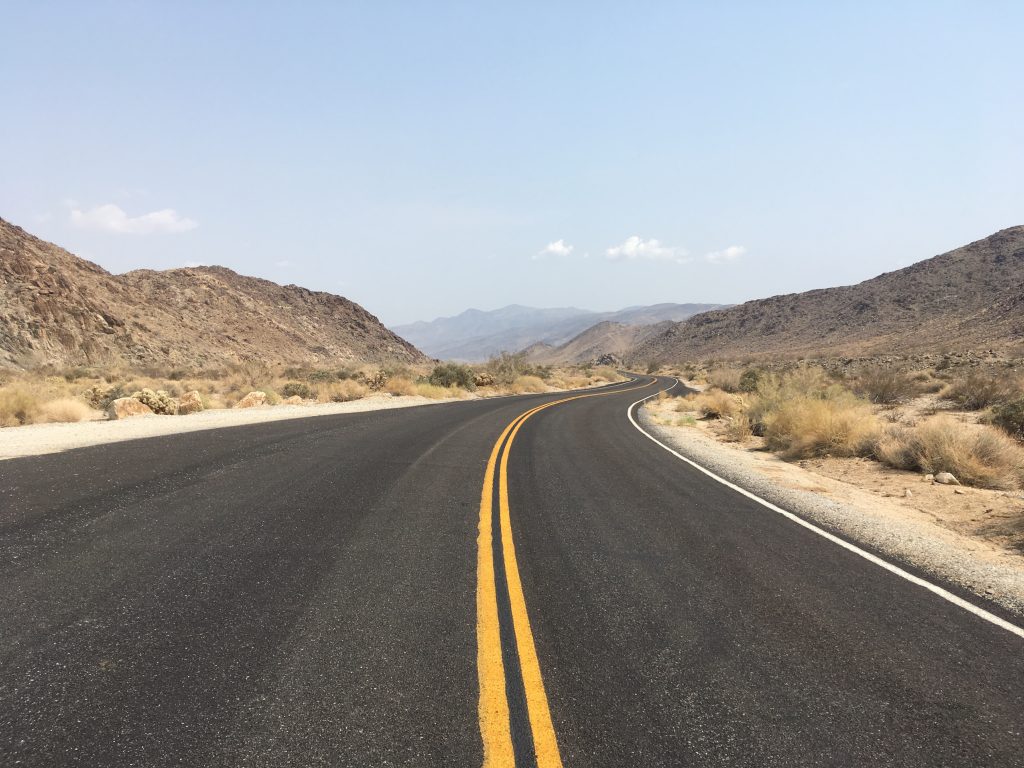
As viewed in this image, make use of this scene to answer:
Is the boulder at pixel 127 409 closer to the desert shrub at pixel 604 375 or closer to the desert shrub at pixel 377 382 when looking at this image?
the desert shrub at pixel 377 382

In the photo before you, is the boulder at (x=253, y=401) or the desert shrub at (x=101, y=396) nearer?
the desert shrub at (x=101, y=396)

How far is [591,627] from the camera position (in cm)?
371

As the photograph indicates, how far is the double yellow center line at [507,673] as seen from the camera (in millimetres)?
2516

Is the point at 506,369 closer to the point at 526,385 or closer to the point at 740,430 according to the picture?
the point at 526,385

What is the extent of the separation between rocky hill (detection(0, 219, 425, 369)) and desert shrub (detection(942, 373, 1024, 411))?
1773 inches

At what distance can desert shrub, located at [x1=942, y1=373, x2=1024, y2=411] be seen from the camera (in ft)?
57.7

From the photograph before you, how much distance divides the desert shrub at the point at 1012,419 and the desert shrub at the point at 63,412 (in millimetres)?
23021

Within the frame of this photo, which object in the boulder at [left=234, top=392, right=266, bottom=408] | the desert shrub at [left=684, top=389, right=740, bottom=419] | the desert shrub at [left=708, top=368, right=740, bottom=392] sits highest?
the boulder at [left=234, top=392, right=266, bottom=408]

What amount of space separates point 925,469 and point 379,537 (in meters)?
9.89

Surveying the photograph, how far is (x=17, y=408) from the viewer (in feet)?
45.3

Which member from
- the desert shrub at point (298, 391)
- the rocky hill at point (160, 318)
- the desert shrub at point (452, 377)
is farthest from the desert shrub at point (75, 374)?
the desert shrub at point (452, 377)

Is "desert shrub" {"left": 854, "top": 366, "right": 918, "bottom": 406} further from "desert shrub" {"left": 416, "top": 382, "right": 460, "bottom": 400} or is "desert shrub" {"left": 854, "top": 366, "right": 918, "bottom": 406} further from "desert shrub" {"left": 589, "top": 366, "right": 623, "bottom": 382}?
"desert shrub" {"left": 589, "top": 366, "right": 623, "bottom": 382}

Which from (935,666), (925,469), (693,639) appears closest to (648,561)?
(693,639)

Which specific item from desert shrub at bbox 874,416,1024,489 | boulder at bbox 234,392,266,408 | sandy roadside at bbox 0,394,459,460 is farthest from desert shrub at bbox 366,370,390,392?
desert shrub at bbox 874,416,1024,489
